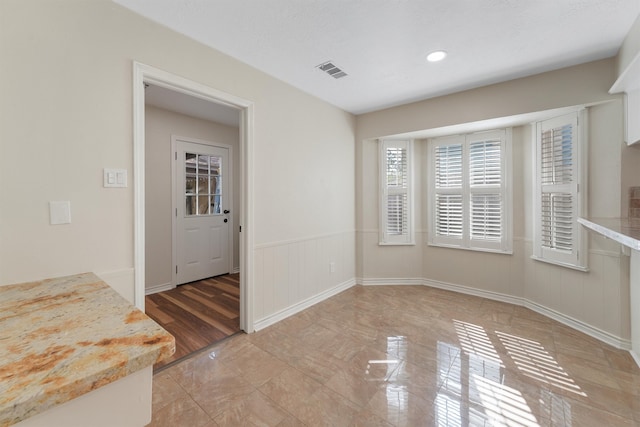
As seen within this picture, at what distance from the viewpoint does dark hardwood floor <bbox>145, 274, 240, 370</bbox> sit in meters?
2.40

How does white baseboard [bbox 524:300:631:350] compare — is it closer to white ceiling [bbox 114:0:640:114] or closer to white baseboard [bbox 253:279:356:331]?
white baseboard [bbox 253:279:356:331]

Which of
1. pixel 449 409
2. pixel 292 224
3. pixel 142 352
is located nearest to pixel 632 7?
pixel 449 409

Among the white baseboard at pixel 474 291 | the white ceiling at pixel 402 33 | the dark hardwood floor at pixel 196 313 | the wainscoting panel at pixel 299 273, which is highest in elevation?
the white ceiling at pixel 402 33

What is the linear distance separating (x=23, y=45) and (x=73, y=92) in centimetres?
27

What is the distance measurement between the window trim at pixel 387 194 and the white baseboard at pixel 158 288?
306 centimetres

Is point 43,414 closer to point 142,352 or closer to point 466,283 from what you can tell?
point 142,352

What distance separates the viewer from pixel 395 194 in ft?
12.9

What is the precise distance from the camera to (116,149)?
1.73 meters

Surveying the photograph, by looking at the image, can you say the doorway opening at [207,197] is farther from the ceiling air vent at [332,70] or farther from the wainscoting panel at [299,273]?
the ceiling air vent at [332,70]

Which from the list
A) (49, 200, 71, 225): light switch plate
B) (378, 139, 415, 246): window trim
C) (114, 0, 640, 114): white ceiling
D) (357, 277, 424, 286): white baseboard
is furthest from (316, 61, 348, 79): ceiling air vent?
(357, 277, 424, 286): white baseboard

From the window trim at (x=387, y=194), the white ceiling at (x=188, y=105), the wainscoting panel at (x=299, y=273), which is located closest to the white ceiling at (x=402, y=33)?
the white ceiling at (x=188, y=105)

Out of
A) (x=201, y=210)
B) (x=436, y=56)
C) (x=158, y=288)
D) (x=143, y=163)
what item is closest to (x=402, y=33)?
(x=436, y=56)

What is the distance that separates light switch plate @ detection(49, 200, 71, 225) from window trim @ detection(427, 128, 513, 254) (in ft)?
12.5

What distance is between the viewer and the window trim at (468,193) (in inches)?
129
